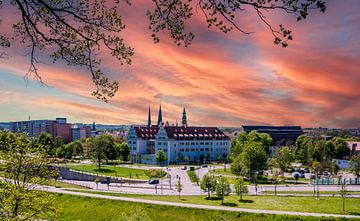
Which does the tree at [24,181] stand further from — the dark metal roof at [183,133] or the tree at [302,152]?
the tree at [302,152]

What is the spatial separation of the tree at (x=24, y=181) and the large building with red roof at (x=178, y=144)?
253ft

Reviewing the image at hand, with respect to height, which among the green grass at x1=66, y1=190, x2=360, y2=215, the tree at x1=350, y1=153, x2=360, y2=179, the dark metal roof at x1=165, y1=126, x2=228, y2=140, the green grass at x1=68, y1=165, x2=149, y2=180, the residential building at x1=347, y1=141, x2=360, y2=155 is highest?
the dark metal roof at x1=165, y1=126, x2=228, y2=140

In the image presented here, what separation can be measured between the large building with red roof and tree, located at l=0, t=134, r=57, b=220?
77210mm

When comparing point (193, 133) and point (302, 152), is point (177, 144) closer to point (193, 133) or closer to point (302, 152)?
point (193, 133)

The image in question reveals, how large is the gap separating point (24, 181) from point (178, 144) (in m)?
82.8

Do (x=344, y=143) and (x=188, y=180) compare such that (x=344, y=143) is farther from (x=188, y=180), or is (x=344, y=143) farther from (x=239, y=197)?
(x=239, y=197)

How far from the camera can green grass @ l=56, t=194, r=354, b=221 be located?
37.0 metres

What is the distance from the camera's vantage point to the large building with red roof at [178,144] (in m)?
106

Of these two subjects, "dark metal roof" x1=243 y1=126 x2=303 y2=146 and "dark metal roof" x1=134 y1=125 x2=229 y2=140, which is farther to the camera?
"dark metal roof" x1=243 y1=126 x2=303 y2=146

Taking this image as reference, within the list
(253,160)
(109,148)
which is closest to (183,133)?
(109,148)

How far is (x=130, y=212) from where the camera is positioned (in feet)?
112

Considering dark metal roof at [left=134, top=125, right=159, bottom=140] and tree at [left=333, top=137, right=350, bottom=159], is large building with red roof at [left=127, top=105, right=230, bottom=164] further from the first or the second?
tree at [left=333, top=137, right=350, bottom=159]

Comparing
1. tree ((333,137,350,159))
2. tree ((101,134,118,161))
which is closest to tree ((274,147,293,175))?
tree ((333,137,350,159))

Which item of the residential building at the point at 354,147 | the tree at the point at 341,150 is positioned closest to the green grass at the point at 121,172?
the tree at the point at 341,150
